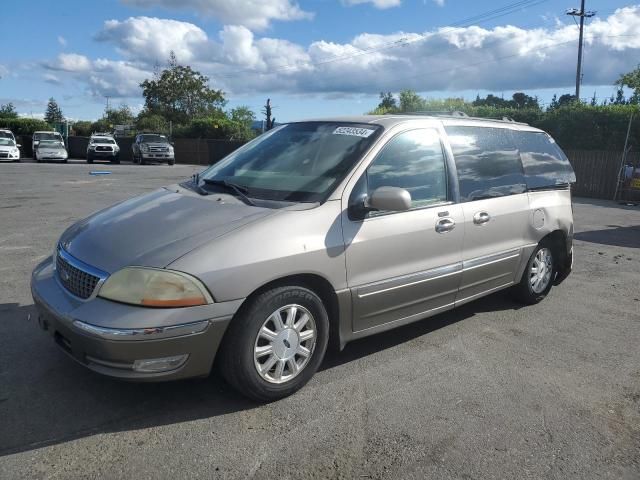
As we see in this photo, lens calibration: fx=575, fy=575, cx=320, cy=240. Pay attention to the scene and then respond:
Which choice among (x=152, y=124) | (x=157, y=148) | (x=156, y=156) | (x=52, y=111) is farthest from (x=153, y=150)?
(x=52, y=111)

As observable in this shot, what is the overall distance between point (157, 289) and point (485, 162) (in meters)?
3.12

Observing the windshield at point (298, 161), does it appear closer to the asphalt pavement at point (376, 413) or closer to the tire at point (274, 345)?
the tire at point (274, 345)

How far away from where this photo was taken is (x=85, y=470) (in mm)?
2775

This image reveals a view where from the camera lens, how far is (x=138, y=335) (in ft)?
9.88

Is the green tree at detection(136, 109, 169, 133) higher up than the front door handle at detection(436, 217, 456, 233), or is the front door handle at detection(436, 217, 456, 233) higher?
the green tree at detection(136, 109, 169, 133)

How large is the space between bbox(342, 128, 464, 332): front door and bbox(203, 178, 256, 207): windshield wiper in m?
0.68

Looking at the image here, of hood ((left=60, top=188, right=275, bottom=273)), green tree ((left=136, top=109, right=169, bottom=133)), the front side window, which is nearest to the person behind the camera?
hood ((left=60, top=188, right=275, bottom=273))

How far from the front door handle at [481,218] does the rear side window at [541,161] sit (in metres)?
0.91

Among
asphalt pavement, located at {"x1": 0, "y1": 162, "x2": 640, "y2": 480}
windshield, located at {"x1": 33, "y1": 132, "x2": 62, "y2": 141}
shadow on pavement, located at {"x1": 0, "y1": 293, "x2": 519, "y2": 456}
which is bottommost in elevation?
asphalt pavement, located at {"x1": 0, "y1": 162, "x2": 640, "y2": 480}

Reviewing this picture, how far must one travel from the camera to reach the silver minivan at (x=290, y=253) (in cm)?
311

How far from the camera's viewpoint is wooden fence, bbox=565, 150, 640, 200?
19109 mm

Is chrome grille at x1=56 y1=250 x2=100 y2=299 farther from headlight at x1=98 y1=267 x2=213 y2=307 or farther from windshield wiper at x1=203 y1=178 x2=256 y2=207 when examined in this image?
windshield wiper at x1=203 y1=178 x2=256 y2=207

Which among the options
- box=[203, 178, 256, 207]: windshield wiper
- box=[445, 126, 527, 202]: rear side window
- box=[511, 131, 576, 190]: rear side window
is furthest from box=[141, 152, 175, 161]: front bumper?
box=[203, 178, 256, 207]: windshield wiper

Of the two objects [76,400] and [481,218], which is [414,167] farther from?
[76,400]
